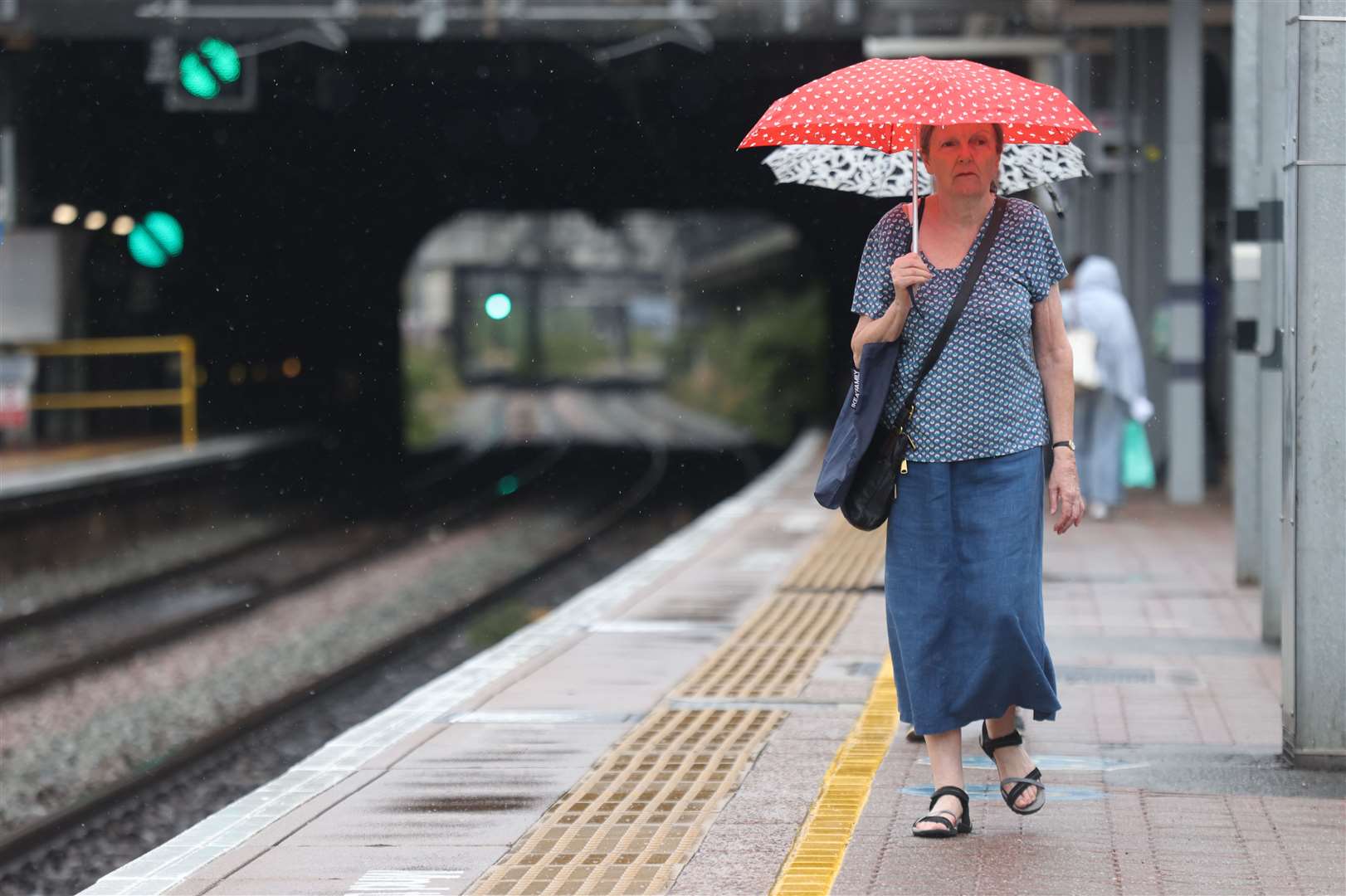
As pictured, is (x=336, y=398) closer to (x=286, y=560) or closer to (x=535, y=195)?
(x=535, y=195)

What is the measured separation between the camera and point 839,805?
211 inches

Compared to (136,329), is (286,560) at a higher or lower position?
lower

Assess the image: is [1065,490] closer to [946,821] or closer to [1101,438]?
[946,821]

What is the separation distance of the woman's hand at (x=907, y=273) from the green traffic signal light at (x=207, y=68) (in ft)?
40.8

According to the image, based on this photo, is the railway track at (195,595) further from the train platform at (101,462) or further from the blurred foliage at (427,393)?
the blurred foliage at (427,393)

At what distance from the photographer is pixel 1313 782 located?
221 inches

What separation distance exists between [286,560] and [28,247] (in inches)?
345

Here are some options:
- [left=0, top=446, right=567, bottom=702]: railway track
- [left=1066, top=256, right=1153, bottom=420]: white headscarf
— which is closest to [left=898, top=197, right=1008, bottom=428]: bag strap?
[left=0, top=446, right=567, bottom=702]: railway track

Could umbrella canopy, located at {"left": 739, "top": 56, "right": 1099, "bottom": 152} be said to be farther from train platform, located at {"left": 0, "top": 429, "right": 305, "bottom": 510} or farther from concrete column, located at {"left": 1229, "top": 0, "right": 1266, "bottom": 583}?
train platform, located at {"left": 0, "top": 429, "right": 305, "bottom": 510}

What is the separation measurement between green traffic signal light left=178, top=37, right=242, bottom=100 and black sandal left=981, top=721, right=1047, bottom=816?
1254 centimetres

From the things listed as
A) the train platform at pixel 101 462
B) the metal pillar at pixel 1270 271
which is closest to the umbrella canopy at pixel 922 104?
the metal pillar at pixel 1270 271

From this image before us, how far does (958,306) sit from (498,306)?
11.5 metres

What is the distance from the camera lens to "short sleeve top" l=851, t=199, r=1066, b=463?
498cm

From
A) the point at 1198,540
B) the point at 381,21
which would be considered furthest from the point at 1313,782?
the point at 381,21
